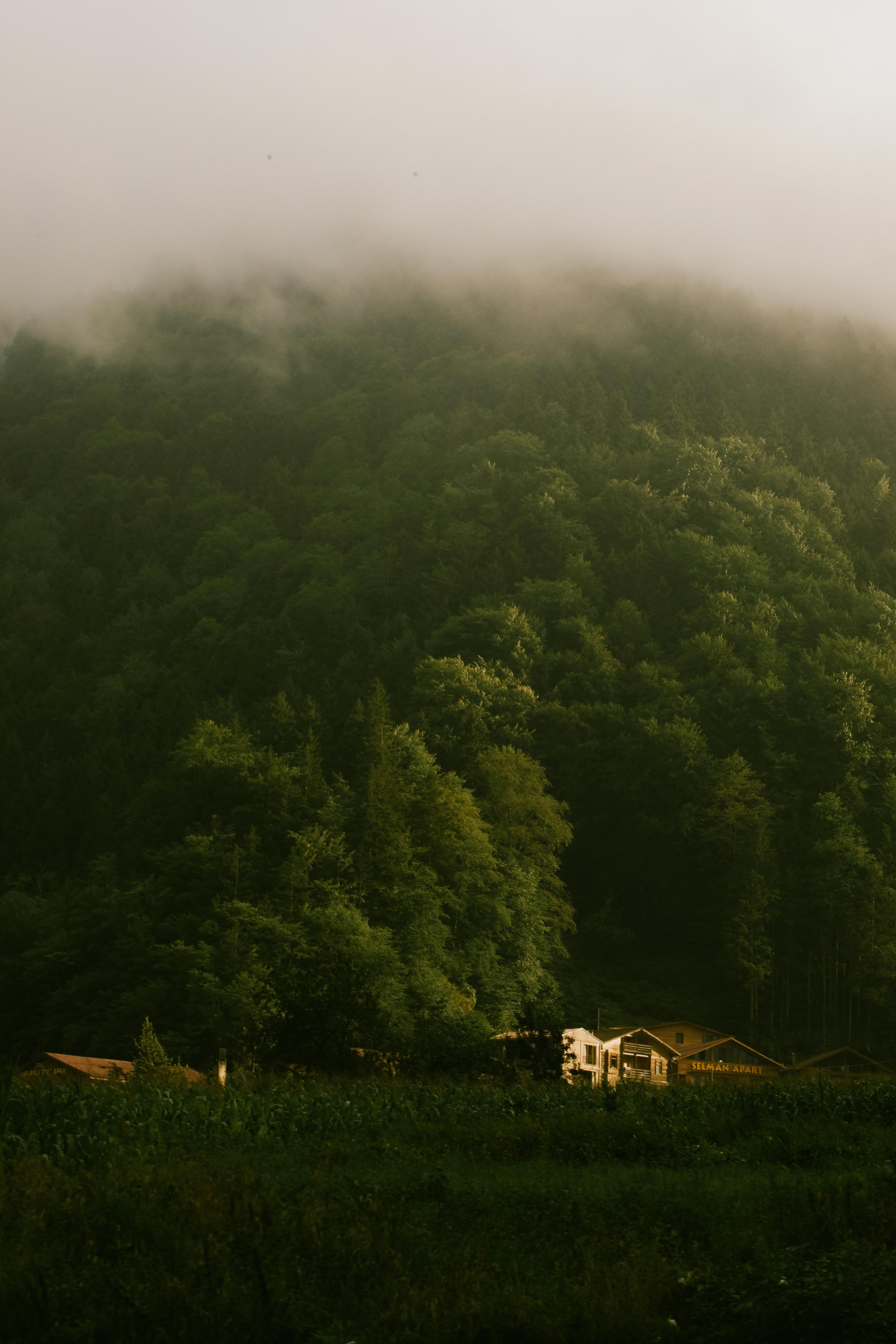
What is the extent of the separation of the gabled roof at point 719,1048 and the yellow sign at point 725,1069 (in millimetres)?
1702

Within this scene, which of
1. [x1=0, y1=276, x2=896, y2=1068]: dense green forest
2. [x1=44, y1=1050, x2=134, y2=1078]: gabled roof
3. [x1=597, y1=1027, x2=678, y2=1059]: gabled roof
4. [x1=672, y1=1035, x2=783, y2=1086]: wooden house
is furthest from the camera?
[x1=597, y1=1027, x2=678, y2=1059]: gabled roof

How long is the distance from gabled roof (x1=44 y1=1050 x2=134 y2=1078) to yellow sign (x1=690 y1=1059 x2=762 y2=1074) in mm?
27018

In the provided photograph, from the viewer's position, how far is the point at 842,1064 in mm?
66062

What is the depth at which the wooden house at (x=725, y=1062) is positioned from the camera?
56281 millimetres

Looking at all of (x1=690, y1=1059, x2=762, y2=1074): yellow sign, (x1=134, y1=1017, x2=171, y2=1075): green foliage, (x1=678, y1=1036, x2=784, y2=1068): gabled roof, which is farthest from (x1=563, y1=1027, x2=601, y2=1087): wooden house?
(x1=134, y1=1017, x2=171, y2=1075): green foliage

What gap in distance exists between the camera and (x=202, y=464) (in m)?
130

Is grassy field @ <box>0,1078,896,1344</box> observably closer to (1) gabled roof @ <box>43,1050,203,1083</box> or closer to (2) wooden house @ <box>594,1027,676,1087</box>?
(1) gabled roof @ <box>43,1050,203,1083</box>

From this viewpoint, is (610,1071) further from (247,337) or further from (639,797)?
(247,337)

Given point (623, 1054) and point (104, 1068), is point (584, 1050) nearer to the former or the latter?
point (623, 1054)

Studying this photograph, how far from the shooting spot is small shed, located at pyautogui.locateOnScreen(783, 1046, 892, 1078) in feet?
205

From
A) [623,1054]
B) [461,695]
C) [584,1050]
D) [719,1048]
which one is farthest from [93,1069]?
[719,1048]

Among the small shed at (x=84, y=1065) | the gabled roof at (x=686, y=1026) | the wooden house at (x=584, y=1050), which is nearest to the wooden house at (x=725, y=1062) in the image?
the gabled roof at (x=686, y=1026)

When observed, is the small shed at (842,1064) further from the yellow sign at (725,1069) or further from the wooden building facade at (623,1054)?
the wooden building facade at (623,1054)

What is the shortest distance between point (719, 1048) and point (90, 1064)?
36.9 meters
